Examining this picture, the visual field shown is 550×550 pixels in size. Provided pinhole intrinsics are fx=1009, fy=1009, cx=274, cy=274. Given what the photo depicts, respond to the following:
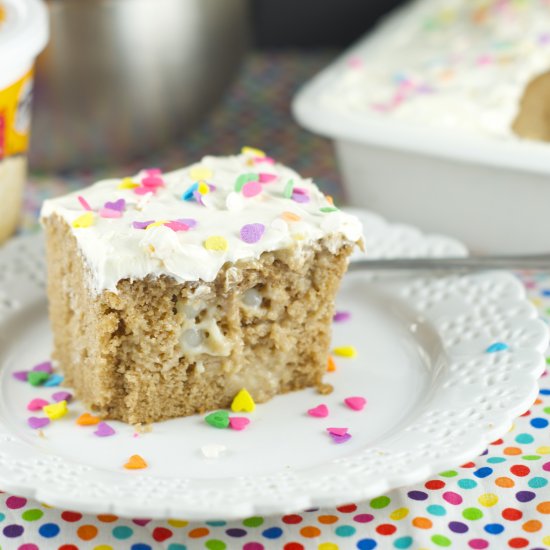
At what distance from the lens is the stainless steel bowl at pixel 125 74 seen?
203 cm

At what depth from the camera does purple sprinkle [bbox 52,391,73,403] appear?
1.41 metres

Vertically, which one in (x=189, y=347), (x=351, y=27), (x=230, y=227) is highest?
(x=230, y=227)

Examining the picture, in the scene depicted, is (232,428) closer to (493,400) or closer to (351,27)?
(493,400)

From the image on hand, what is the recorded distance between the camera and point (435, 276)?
1.67 metres

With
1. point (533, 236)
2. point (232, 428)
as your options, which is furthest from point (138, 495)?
point (533, 236)

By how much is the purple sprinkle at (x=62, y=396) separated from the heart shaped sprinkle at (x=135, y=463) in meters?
0.20

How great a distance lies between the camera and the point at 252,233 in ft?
4.29

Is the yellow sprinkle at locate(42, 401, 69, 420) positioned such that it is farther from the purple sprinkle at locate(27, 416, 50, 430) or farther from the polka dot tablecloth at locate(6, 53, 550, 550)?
the polka dot tablecloth at locate(6, 53, 550, 550)

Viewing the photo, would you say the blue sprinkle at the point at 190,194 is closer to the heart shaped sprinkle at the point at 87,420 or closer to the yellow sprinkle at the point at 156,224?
the yellow sprinkle at the point at 156,224

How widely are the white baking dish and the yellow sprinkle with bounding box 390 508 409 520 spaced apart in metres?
0.75

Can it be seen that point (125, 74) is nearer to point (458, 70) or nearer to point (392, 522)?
point (458, 70)

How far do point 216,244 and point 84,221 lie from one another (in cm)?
19

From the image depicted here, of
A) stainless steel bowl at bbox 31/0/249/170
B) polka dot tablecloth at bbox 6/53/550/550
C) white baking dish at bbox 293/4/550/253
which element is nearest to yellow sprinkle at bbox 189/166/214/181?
white baking dish at bbox 293/4/550/253

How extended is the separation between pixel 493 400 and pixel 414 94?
33.7 inches
